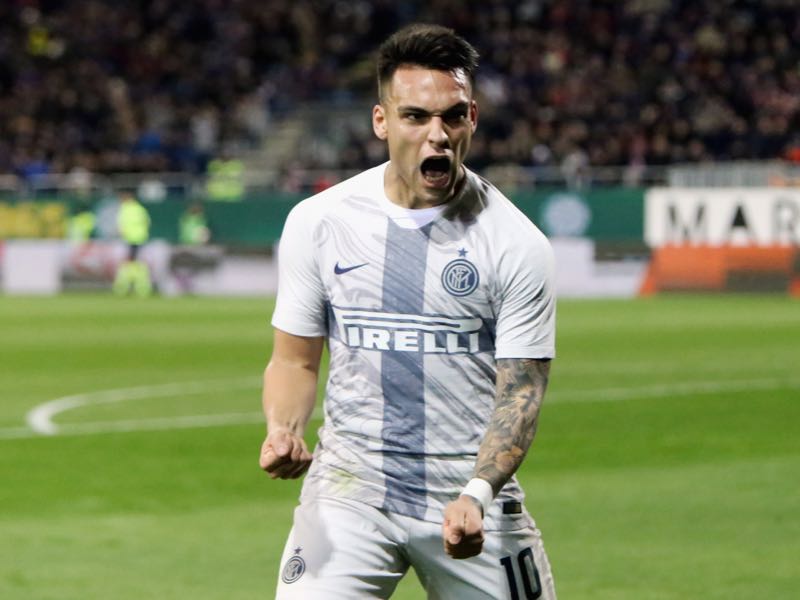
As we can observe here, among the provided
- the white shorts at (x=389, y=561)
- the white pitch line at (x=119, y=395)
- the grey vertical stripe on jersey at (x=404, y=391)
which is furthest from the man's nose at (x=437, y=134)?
the white pitch line at (x=119, y=395)

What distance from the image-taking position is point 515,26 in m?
40.6

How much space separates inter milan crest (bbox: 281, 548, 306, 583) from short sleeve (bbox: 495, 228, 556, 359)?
28.4 inches

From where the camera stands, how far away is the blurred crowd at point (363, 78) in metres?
34.5

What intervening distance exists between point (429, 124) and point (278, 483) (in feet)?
22.0

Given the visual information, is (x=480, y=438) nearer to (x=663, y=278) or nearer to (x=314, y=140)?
(x=663, y=278)

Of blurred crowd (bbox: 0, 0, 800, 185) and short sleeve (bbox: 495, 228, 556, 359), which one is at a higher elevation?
short sleeve (bbox: 495, 228, 556, 359)

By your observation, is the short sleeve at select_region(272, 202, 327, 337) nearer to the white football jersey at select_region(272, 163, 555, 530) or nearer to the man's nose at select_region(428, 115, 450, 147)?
the white football jersey at select_region(272, 163, 555, 530)

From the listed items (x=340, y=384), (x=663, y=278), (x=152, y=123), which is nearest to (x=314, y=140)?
(x=152, y=123)

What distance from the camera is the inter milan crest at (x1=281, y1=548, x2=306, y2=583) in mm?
4465

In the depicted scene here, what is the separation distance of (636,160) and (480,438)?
29.8 metres

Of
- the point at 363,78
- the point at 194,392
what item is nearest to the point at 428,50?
the point at 194,392

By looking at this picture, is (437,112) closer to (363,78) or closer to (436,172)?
(436,172)

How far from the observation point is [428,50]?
4367mm

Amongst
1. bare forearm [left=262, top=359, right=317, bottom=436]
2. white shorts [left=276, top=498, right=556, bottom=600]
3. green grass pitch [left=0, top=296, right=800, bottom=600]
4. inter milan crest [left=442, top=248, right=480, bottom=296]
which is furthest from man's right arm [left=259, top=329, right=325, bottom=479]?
green grass pitch [left=0, top=296, right=800, bottom=600]
